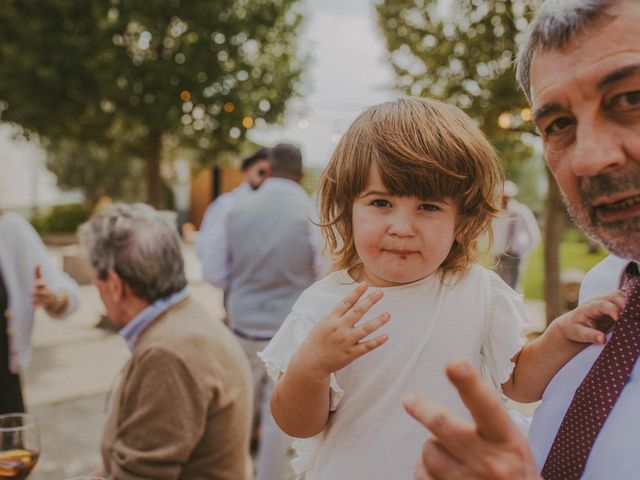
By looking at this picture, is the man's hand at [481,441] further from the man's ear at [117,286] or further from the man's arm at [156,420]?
the man's ear at [117,286]

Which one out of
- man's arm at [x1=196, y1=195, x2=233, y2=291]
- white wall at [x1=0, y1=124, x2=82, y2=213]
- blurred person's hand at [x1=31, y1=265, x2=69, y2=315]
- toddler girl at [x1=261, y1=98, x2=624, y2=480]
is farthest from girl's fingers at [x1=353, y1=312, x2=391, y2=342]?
white wall at [x1=0, y1=124, x2=82, y2=213]

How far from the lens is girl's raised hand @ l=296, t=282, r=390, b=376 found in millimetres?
1224

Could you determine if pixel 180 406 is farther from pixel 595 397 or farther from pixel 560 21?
pixel 560 21

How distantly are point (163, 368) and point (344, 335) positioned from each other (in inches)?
51.1

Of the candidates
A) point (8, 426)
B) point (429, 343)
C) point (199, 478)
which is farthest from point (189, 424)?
point (429, 343)

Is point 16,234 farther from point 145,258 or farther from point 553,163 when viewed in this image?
point 553,163

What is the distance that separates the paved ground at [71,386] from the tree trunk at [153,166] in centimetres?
227

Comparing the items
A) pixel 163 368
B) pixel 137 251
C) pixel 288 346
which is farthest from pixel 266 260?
pixel 288 346

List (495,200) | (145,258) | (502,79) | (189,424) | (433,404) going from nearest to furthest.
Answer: (433,404) < (495,200) < (189,424) < (145,258) < (502,79)

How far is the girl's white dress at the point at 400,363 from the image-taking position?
1445 mm

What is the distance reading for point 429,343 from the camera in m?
1.48

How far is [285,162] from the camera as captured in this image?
4797 millimetres

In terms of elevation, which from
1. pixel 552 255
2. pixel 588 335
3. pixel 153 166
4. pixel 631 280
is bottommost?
A: pixel 552 255

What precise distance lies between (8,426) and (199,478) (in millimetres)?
743
